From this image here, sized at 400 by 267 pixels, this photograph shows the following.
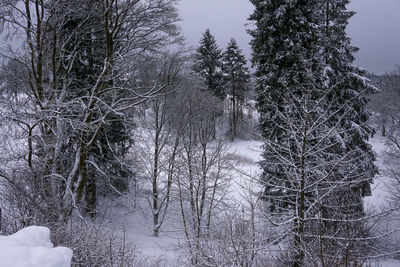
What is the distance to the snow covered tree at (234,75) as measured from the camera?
34375 millimetres

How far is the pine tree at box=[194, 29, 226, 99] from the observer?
33812mm

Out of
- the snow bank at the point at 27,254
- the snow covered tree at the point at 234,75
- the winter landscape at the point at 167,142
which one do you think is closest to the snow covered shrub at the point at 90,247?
the winter landscape at the point at 167,142

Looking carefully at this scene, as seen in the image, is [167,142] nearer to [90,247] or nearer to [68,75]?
[68,75]

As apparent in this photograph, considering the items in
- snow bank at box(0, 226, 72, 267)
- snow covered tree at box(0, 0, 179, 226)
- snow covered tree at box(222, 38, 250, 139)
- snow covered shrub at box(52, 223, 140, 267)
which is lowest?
snow covered shrub at box(52, 223, 140, 267)

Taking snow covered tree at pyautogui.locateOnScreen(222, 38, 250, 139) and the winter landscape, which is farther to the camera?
snow covered tree at pyautogui.locateOnScreen(222, 38, 250, 139)

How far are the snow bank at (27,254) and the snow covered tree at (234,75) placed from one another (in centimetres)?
3084

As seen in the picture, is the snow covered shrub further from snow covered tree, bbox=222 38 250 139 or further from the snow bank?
snow covered tree, bbox=222 38 250 139

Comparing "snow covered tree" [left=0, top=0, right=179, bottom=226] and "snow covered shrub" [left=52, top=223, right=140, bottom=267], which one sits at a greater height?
"snow covered tree" [left=0, top=0, right=179, bottom=226]

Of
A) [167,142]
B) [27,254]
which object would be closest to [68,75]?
[167,142]

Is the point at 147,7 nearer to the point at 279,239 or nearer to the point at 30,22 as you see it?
the point at 30,22

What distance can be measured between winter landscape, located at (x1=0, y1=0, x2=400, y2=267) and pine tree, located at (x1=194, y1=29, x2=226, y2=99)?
1837cm

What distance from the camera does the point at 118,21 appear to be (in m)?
10.5

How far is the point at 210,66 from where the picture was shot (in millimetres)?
34188

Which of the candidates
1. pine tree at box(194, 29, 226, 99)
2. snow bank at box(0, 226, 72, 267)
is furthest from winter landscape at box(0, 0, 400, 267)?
pine tree at box(194, 29, 226, 99)
